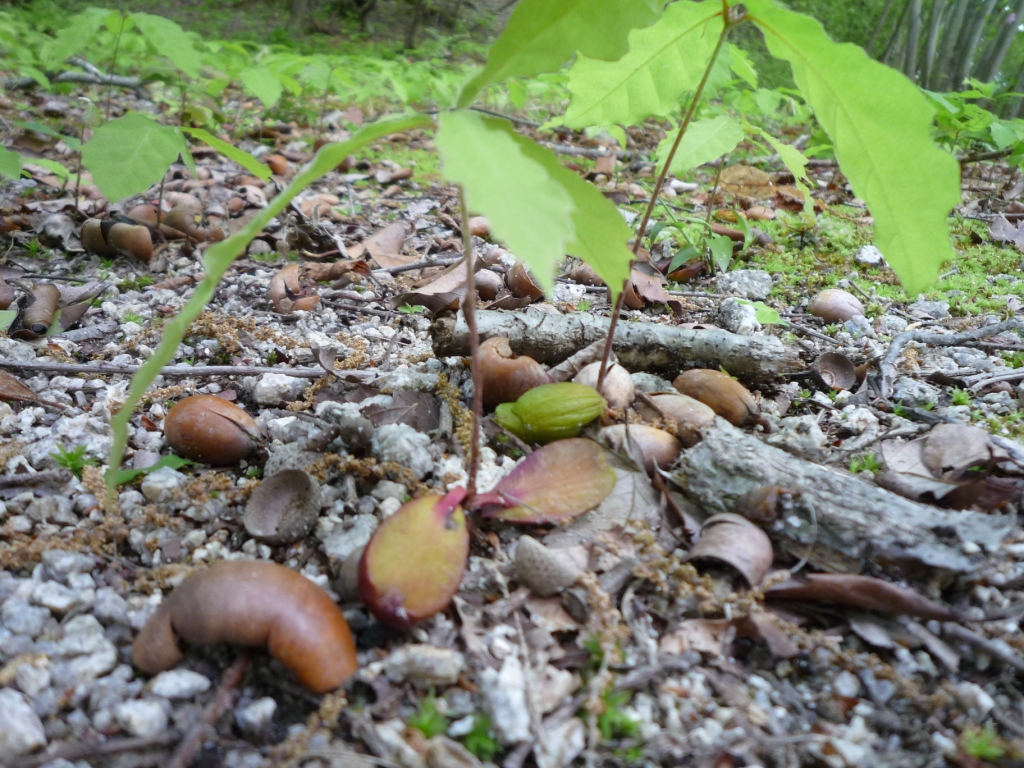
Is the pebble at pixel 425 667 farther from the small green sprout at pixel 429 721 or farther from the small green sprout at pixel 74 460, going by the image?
the small green sprout at pixel 74 460

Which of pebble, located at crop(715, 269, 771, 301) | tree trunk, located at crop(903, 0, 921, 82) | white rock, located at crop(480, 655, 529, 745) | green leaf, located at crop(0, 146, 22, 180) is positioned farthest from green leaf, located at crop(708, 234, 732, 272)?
tree trunk, located at crop(903, 0, 921, 82)

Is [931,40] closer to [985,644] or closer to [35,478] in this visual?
[985,644]

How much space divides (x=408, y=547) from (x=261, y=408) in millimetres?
893

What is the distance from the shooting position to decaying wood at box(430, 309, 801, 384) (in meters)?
1.73

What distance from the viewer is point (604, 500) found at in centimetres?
133

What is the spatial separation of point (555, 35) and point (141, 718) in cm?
118

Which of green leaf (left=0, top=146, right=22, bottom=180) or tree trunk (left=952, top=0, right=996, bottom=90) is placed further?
tree trunk (left=952, top=0, right=996, bottom=90)

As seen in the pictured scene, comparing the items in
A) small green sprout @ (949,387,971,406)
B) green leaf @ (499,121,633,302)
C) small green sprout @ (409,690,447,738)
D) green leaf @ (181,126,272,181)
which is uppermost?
green leaf @ (499,121,633,302)

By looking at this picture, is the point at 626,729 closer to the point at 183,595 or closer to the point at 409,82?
the point at 183,595

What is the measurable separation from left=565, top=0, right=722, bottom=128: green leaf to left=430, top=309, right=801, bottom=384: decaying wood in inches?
21.1

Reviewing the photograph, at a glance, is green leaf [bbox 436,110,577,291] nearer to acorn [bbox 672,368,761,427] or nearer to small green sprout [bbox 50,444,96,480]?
acorn [bbox 672,368,761,427]

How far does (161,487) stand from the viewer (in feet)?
4.49

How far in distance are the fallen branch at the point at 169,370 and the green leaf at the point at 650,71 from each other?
3.36ft

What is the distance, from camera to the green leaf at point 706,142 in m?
2.07
